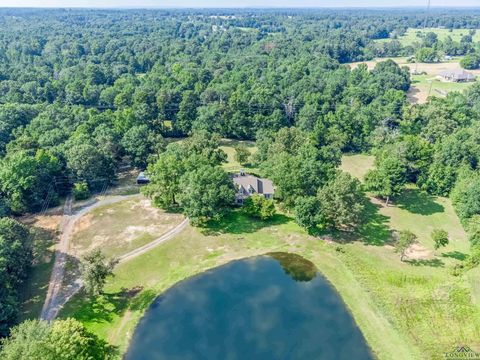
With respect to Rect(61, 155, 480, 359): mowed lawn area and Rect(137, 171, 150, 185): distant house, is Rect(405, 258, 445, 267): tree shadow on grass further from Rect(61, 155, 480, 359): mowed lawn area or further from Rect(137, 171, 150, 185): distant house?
Rect(137, 171, 150, 185): distant house

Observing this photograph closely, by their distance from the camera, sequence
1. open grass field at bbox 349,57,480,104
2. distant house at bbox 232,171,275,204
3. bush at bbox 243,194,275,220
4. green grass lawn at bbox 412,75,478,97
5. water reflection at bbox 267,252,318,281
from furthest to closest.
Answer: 1. green grass lawn at bbox 412,75,478,97
2. open grass field at bbox 349,57,480,104
3. distant house at bbox 232,171,275,204
4. bush at bbox 243,194,275,220
5. water reflection at bbox 267,252,318,281

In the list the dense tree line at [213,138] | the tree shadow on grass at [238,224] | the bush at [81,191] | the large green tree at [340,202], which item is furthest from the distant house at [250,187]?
the bush at [81,191]

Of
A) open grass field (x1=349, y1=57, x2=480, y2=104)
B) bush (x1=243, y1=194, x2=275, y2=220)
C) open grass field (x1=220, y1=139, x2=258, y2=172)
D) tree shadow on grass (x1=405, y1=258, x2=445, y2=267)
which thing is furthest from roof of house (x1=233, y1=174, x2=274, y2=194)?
open grass field (x1=349, y1=57, x2=480, y2=104)

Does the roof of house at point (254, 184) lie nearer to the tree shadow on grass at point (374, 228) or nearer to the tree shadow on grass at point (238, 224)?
the tree shadow on grass at point (238, 224)

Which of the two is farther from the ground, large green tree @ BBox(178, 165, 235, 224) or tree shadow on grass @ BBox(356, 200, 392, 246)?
large green tree @ BBox(178, 165, 235, 224)

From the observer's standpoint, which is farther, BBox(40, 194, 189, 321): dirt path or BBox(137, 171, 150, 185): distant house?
BBox(137, 171, 150, 185): distant house

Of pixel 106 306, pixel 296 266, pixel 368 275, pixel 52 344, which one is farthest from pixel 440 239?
pixel 52 344
